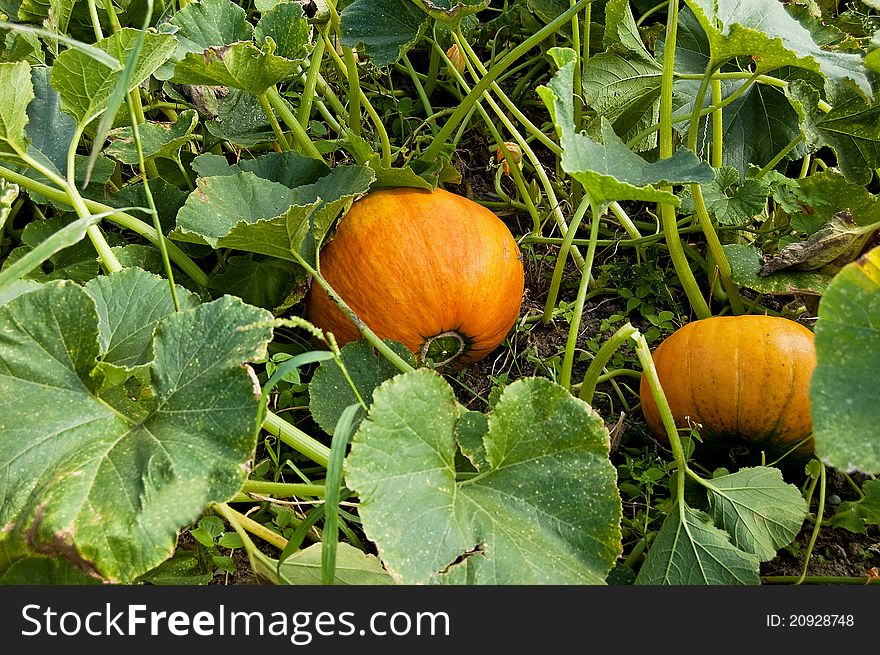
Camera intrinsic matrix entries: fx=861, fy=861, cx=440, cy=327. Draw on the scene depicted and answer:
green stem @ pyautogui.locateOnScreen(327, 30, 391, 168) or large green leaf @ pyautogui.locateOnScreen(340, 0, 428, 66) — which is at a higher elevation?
large green leaf @ pyautogui.locateOnScreen(340, 0, 428, 66)

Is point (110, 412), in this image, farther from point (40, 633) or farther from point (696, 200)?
point (696, 200)

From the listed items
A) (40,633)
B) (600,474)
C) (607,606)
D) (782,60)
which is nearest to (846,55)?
(782,60)

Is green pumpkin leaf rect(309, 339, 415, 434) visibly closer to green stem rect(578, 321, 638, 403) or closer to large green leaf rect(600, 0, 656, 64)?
green stem rect(578, 321, 638, 403)

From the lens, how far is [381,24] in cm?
167

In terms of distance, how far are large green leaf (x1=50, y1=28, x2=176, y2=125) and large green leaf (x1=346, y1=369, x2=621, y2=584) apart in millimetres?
678

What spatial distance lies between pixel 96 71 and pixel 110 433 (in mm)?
A: 616

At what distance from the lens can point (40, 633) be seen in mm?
1049

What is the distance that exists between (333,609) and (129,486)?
0.30m

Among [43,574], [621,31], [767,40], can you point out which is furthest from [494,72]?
[43,574]

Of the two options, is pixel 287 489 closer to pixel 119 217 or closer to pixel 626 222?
pixel 119 217

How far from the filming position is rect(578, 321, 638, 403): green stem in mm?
1207

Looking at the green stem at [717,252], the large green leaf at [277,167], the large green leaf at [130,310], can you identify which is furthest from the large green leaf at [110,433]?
the green stem at [717,252]

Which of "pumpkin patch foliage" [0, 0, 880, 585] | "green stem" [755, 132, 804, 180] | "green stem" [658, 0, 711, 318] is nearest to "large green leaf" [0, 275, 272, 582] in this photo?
"pumpkin patch foliage" [0, 0, 880, 585]

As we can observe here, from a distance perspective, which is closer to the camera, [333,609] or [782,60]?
[333,609]
